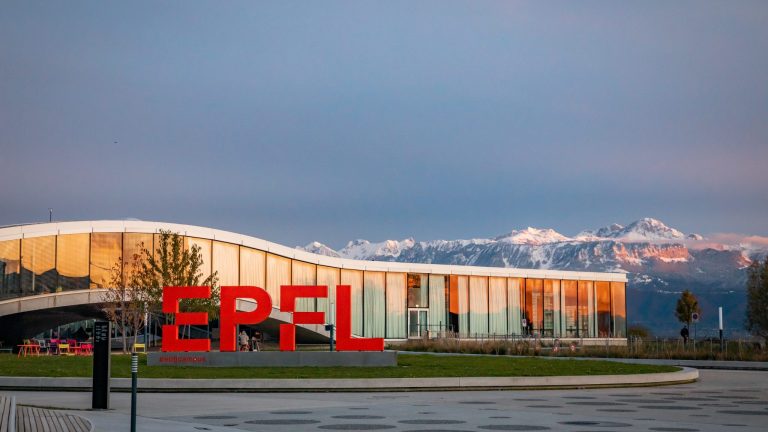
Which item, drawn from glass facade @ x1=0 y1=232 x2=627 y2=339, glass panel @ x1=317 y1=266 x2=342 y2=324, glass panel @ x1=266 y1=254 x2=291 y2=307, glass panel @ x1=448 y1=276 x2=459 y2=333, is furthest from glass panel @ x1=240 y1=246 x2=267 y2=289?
glass panel @ x1=448 y1=276 x2=459 y2=333

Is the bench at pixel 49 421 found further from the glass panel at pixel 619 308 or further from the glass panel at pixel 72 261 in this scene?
the glass panel at pixel 619 308

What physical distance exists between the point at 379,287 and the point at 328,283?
15.1 feet

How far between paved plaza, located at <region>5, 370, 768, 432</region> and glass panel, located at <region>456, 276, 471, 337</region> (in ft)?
184

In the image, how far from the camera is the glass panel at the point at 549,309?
3564 inches

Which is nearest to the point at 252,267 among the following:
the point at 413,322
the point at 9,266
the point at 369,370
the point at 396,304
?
the point at 396,304

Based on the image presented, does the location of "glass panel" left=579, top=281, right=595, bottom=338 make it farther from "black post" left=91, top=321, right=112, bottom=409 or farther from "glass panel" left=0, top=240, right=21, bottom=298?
"black post" left=91, top=321, right=112, bottom=409

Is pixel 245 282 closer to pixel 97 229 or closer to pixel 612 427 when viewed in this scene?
pixel 97 229

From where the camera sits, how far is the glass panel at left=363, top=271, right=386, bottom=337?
81375 millimetres

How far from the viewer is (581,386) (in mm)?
30234

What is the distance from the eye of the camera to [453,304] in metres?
85.5

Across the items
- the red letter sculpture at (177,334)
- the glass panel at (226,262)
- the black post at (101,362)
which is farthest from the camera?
the glass panel at (226,262)

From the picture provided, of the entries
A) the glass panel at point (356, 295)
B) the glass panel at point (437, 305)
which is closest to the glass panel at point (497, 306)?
the glass panel at point (437, 305)

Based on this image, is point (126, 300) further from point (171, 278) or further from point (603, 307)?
point (603, 307)

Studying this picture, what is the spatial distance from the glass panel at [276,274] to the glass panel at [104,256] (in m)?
12.6
